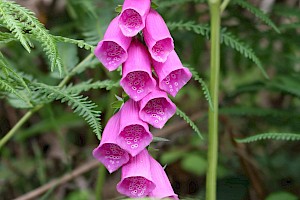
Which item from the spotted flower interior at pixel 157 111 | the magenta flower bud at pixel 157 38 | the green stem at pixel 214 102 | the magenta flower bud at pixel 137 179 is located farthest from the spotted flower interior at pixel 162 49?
the green stem at pixel 214 102

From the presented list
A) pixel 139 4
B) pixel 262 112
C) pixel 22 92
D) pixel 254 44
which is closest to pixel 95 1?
pixel 254 44

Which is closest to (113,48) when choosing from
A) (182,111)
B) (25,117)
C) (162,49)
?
(162,49)

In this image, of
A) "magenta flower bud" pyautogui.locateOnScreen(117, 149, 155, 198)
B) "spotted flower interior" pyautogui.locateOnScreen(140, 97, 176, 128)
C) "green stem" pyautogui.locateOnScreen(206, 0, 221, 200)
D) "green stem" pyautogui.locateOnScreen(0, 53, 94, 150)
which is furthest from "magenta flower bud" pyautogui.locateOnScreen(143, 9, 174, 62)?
"green stem" pyautogui.locateOnScreen(0, 53, 94, 150)

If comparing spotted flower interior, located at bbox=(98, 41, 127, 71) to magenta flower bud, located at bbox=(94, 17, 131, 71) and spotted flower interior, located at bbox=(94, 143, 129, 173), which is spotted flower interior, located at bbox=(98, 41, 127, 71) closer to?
magenta flower bud, located at bbox=(94, 17, 131, 71)

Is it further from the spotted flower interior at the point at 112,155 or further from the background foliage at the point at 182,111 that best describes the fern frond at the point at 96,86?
the spotted flower interior at the point at 112,155

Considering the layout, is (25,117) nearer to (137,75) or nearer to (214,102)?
(214,102)

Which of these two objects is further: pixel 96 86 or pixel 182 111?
pixel 182 111
